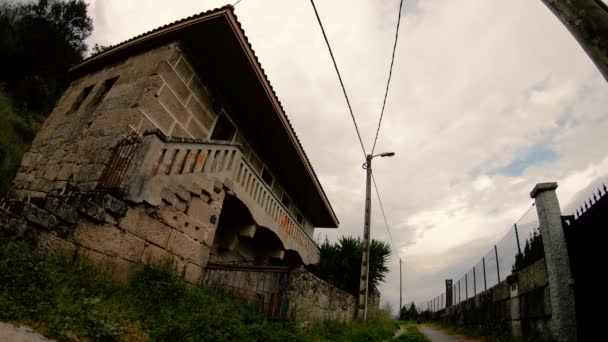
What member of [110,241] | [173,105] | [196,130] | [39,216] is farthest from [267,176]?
[39,216]

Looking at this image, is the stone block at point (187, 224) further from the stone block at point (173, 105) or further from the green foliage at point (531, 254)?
the green foliage at point (531, 254)

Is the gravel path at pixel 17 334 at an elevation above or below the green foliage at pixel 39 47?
below

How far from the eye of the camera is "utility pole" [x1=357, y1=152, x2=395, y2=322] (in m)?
9.66

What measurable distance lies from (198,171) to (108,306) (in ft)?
9.40

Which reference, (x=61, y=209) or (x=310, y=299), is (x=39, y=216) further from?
(x=310, y=299)

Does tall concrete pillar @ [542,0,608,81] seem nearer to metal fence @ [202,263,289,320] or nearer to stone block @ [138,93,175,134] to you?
metal fence @ [202,263,289,320]

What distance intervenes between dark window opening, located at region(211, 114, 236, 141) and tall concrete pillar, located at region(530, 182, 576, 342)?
7836 mm

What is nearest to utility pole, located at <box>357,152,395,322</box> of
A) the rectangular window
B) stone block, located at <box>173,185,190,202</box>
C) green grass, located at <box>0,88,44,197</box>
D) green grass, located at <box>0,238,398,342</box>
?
the rectangular window

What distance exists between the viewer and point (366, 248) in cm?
1038

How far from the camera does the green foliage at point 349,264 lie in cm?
1297

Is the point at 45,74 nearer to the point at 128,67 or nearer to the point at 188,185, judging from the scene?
the point at 128,67

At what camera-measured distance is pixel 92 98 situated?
8.11 m

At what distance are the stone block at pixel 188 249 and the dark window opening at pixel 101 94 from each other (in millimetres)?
4874

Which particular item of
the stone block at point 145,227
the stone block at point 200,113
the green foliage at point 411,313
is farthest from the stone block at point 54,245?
the green foliage at point 411,313
